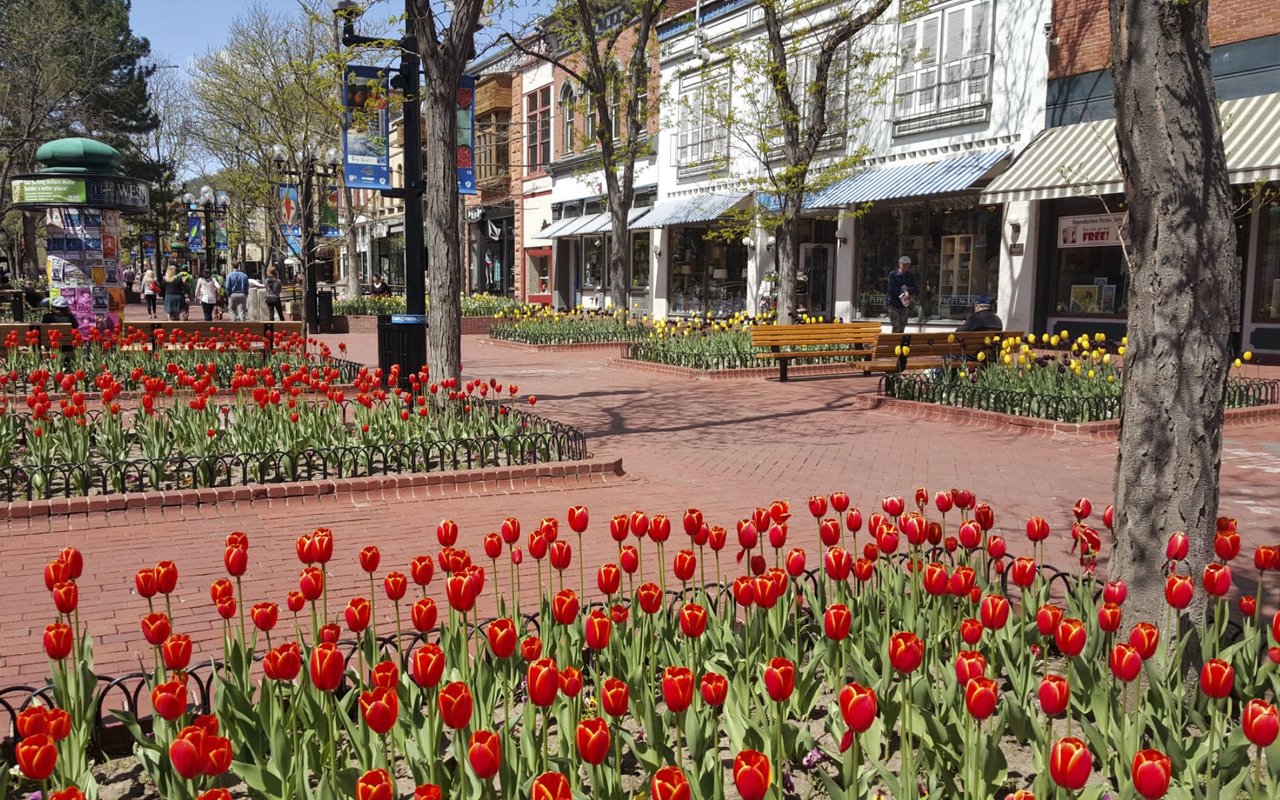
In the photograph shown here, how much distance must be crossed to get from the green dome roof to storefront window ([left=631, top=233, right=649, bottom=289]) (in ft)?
61.4

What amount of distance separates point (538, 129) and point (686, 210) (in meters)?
12.7

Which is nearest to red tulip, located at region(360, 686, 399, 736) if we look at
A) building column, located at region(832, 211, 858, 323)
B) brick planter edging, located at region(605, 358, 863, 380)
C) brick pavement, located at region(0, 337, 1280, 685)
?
brick pavement, located at region(0, 337, 1280, 685)

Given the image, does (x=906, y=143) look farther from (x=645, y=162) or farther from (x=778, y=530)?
(x=778, y=530)

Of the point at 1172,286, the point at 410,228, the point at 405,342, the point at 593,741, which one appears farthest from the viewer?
the point at 410,228

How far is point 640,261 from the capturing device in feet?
112

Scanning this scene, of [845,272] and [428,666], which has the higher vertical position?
[845,272]

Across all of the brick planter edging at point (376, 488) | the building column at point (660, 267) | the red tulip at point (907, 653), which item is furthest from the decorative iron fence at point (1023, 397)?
the building column at point (660, 267)

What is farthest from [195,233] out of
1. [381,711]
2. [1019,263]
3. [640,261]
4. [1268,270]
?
[381,711]

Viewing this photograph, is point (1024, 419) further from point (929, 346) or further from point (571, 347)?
point (571, 347)

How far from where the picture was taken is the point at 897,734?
329 centimetres

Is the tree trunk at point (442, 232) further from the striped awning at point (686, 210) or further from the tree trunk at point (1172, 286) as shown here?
the striped awning at point (686, 210)

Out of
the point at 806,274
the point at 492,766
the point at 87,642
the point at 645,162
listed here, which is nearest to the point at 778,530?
the point at 492,766

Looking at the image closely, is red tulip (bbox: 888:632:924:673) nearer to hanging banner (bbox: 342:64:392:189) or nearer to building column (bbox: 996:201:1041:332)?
hanging banner (bbox: 342:64:392:189)

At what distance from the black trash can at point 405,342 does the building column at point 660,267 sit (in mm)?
20463
